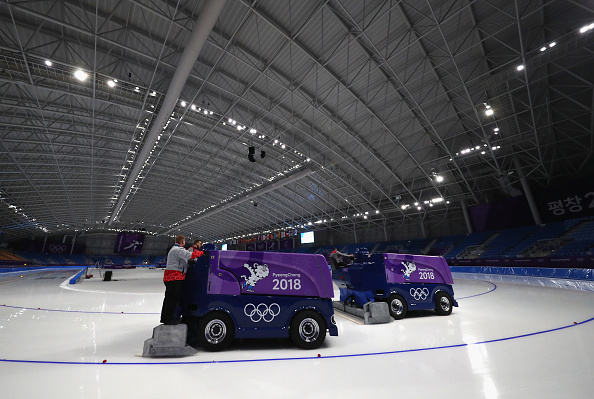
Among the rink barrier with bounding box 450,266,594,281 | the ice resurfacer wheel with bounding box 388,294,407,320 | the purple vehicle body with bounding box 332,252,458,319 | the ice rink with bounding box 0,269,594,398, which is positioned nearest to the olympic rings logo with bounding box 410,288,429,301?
the purple vehicle body with bounding box 332,252,458,319

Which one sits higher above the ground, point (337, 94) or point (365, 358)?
point (337, 94)

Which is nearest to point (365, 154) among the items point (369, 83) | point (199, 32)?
point (369, 83)

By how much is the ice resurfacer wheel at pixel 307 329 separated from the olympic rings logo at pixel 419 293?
3.71 meters

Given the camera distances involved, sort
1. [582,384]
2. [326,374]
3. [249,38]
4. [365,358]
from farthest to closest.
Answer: [249,38], [365,358], [326,374], [582,384]

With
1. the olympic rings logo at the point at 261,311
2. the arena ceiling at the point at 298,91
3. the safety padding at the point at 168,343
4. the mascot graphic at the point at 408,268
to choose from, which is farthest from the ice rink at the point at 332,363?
the arena ceiling at the point at 298,91

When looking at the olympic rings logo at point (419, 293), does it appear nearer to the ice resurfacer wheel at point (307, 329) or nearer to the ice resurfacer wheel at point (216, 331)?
the ice resurfacer wheel at point (307, 329)

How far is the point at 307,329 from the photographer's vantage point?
457 centimetres

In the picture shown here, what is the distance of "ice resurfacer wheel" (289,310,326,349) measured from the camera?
14.5 ft

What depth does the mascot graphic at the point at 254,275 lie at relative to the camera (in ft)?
14.6

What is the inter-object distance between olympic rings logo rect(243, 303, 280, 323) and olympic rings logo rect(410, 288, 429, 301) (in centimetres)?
447

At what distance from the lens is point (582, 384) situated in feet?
9.29

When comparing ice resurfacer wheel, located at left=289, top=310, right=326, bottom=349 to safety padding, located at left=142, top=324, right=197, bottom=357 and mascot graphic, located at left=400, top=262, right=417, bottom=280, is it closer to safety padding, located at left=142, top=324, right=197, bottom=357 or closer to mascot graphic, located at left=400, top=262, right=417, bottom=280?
safety padding, located at left=142, top=324, right=197, bottom=357

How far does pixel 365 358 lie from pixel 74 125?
24.8 meters

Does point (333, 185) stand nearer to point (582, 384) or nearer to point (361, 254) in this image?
point (361, 254)
